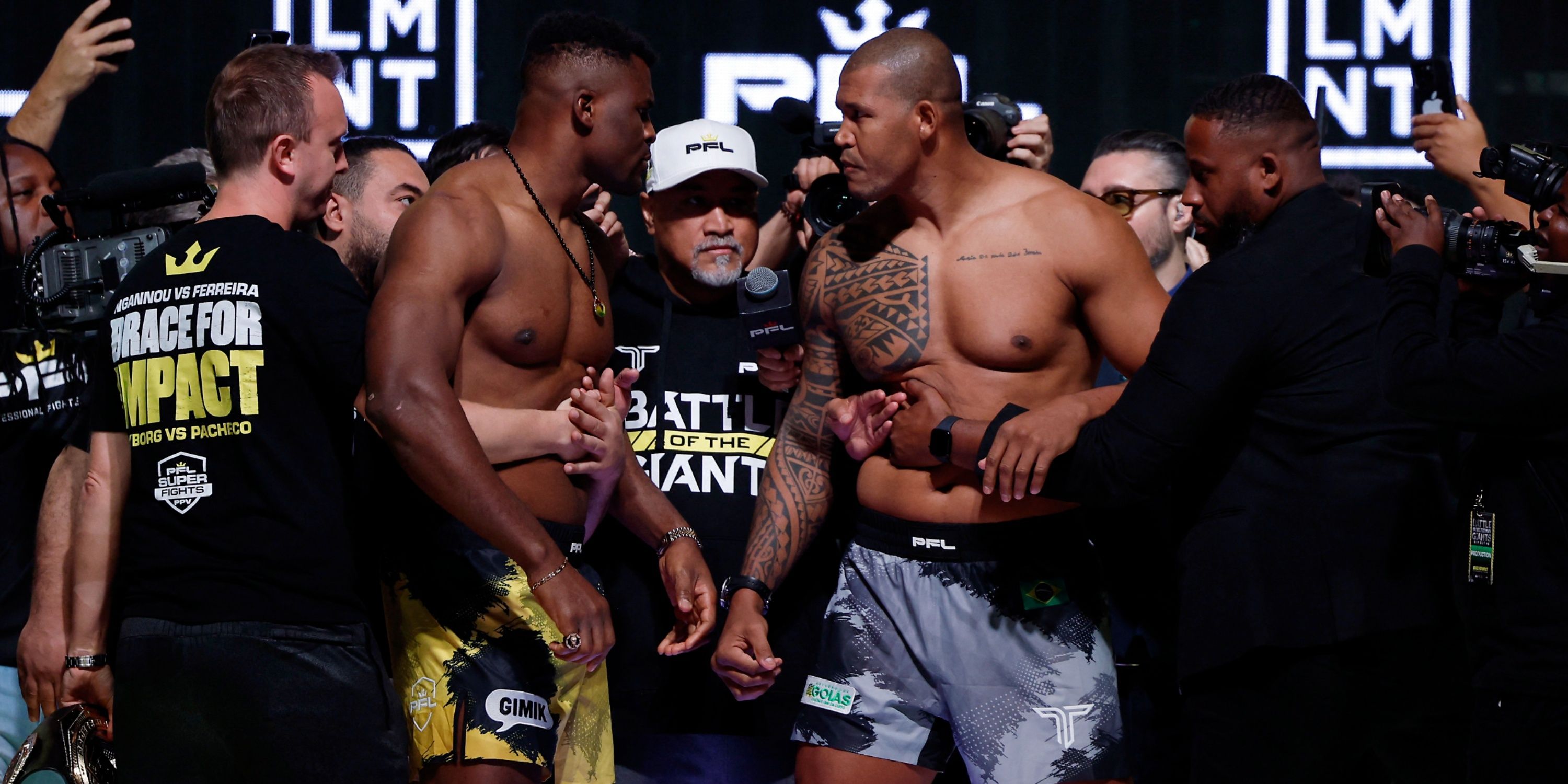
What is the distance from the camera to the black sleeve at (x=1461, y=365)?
6.79 feet

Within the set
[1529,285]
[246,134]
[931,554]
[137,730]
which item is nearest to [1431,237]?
[1529,285]

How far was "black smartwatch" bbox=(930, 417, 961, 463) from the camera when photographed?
250 cm

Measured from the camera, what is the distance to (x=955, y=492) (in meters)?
2.64

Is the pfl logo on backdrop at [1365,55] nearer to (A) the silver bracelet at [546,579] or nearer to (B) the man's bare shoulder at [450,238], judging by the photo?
(B) the man's bare shoulder at [450,238]

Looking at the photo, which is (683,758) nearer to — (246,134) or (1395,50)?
(246,134)

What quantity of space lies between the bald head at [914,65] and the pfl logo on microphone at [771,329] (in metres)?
0.53

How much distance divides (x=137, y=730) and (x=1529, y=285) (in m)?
2.37

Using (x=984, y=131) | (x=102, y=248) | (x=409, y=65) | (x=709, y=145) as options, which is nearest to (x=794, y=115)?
(x=709, y=145)

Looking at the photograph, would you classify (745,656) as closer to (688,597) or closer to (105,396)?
(688,597)

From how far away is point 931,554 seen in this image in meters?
2.62

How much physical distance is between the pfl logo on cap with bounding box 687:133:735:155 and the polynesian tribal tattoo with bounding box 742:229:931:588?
1.49ft

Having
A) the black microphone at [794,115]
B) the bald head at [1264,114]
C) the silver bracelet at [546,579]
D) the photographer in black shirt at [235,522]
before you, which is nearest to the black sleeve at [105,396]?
the photographer in black shirt at [235,522]

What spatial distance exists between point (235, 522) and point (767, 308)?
1154 mm

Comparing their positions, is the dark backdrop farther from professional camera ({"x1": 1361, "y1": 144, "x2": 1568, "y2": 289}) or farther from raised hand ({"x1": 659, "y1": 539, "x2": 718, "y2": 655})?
professional camera ({"x1": 1361, "y1": 144, "x2": 1568, "y2": 289})
